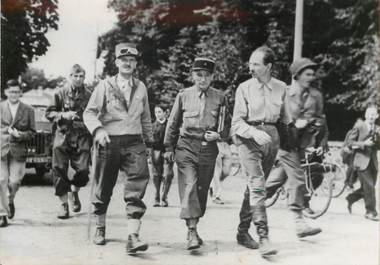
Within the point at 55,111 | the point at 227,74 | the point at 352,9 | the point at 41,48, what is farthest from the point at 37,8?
the point at 352,9

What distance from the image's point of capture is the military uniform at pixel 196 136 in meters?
5.75

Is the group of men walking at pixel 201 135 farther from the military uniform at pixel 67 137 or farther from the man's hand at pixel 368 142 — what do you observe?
the military uniform at pixel 67 137

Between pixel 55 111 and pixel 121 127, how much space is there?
211cm

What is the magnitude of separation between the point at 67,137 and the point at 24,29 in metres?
1.47

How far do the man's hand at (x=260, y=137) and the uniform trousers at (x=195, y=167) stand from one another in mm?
644

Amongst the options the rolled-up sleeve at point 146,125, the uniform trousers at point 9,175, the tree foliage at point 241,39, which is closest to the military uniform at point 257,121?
the rolled-up sleeve at point 146,125

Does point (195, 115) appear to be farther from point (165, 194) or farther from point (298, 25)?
point (165, 194)

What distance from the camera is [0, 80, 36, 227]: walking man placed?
665 centimetres

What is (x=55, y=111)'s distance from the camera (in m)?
7.36

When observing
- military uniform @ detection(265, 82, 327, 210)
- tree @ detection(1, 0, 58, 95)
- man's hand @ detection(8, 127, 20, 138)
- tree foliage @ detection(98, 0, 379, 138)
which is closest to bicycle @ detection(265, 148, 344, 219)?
tree foliage @ detection(98, 0, 379, 138)

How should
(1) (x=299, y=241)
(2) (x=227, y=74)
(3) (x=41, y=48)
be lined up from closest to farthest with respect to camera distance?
(1) (x=299, y=241) < (3) (x=41, y=48) < (2) (x=227, y=74)

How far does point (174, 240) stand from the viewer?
5.87 meters

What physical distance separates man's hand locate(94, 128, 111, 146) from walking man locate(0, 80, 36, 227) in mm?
1698

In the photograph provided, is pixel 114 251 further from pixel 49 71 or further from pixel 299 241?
pixel 49 71
